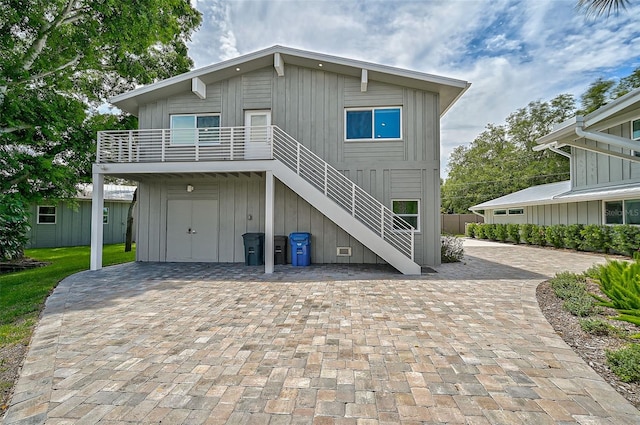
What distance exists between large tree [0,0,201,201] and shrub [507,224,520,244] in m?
20.6

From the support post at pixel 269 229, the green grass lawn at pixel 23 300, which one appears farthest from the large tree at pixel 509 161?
the green grass lawn at pixel 23 300

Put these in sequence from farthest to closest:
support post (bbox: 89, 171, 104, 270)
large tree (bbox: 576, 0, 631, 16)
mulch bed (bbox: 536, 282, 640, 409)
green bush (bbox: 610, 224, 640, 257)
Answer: green bush (bbox: 610, 224, 640, 257) < support post (bbox: 89, 171, 104, 270) < large tree (bbox: 576, 0, 631, 16) < mulch bed (bbox: 536, 282, 640, 409)

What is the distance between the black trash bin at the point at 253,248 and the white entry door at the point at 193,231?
1404 millimetres

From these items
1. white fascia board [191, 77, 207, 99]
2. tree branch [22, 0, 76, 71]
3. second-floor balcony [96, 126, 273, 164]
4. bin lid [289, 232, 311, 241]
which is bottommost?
bin lid [289, 232, 311, 241]

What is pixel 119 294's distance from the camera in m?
5.94

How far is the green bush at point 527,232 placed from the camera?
15.8 meters

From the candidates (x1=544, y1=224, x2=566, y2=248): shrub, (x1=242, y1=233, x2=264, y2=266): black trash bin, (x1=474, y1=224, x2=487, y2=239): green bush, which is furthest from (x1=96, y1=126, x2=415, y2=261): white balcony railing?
(x1=474, y1=224, x2=487, y2=239): green bush

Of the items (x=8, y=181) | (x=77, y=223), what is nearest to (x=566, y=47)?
(x=8, y=181)

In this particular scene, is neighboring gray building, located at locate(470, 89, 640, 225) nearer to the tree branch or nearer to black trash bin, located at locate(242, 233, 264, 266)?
black trash bin, located at locate(242, 233, 264, 266)

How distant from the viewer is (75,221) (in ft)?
56.0

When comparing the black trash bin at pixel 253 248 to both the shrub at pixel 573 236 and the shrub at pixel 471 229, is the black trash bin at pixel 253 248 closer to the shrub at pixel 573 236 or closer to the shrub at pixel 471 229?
the shrub at pixel 573 236

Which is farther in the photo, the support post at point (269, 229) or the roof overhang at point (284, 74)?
the roof overhang at point (284, 74)

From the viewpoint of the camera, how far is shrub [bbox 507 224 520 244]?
55.7 feet

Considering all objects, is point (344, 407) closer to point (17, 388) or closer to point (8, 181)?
point (17, 388)
